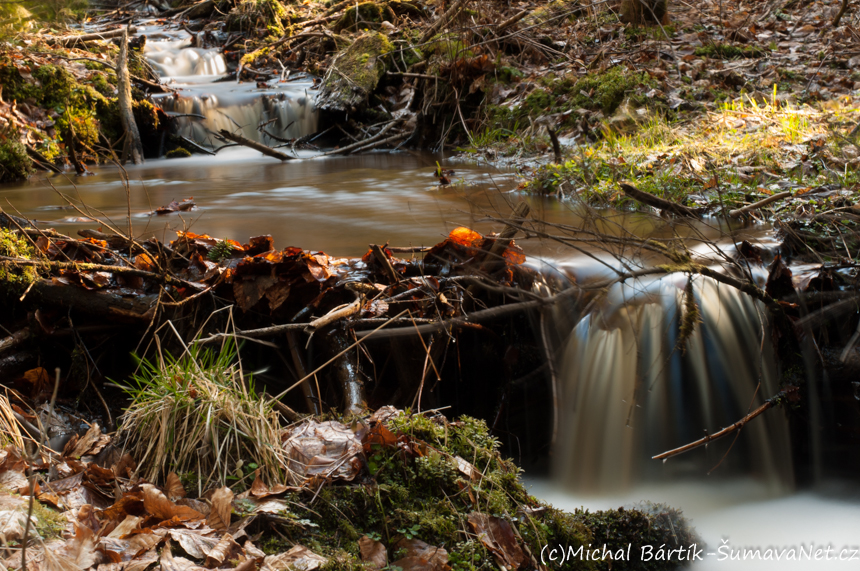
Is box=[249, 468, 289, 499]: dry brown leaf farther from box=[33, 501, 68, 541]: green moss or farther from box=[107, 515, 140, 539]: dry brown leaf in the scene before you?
box=[33, 501, 68, 541]: green moss

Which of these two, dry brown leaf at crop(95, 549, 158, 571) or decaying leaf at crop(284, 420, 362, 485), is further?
decaying leaf at crop(284, 420, 362, 485)

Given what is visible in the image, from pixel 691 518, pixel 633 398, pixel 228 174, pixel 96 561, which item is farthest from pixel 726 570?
pixel 228 174

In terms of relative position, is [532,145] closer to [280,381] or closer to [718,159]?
[718,159]

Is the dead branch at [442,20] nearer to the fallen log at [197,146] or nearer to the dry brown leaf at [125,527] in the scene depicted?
the fallen log at [197,146]

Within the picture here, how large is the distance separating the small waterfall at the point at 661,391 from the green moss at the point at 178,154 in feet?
29.6

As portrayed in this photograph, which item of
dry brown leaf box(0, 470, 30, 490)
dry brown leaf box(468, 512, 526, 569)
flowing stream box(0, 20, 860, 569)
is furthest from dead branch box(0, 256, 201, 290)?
dry brown leaf box(468, 512, 526, 569)

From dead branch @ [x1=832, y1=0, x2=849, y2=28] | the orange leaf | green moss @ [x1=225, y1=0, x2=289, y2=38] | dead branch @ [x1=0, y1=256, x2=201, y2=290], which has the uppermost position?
green moss @ [x1=225, y1=0, x2=289, y2=38]

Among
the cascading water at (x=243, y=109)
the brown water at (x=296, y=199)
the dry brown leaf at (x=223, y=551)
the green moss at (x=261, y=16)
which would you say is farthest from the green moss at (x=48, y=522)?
the green moss at (x=261, y=16)

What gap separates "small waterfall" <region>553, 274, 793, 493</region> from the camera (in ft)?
10.9

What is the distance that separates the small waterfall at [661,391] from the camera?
3.34m

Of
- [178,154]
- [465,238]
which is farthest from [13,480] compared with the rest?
[178,154]

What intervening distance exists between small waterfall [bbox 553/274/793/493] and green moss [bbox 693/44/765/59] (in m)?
7.16

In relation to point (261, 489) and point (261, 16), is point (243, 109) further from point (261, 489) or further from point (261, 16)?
point (261, 489)

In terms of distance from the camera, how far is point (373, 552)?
2096mm
